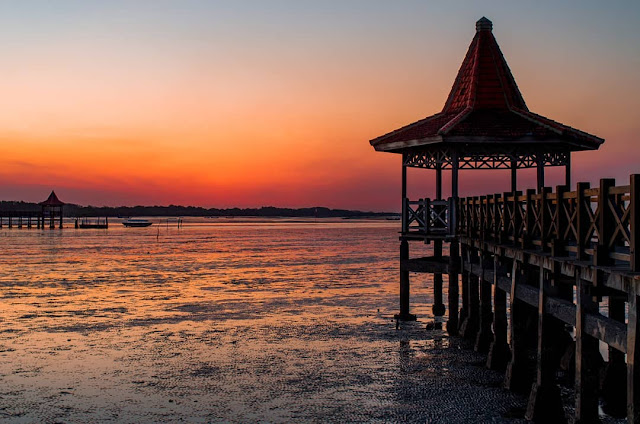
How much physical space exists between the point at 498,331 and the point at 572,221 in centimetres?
482

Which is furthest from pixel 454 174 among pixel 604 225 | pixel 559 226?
pixel 604 225

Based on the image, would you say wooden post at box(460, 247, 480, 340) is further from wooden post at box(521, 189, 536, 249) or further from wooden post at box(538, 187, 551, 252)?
wooden post at box(538, 187, 551, 252)

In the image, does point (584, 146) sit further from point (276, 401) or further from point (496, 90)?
point (276, 401)

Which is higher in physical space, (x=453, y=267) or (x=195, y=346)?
(x=453, y=267)

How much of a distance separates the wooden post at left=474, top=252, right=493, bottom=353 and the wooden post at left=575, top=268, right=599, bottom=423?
21.6 ft

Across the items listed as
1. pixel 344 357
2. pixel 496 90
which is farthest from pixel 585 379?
pixel 496 90

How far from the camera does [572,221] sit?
33.3 ft

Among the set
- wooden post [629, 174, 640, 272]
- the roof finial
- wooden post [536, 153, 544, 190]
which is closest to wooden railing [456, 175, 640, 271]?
wooden post [629, 174, 640, 272]

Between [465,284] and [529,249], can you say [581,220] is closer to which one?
[529,249]

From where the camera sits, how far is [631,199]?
8094mm

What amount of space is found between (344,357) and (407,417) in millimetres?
4497

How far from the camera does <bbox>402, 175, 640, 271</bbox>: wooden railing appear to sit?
841 centimetres

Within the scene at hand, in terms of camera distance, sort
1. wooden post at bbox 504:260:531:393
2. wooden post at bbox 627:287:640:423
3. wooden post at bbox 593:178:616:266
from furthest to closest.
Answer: wooden post at bbox 504:260:531:393, wooden post at bbox 593:178:616:266, wooden post at bbox 627:287:640:423

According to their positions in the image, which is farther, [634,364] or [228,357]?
[228,357]
